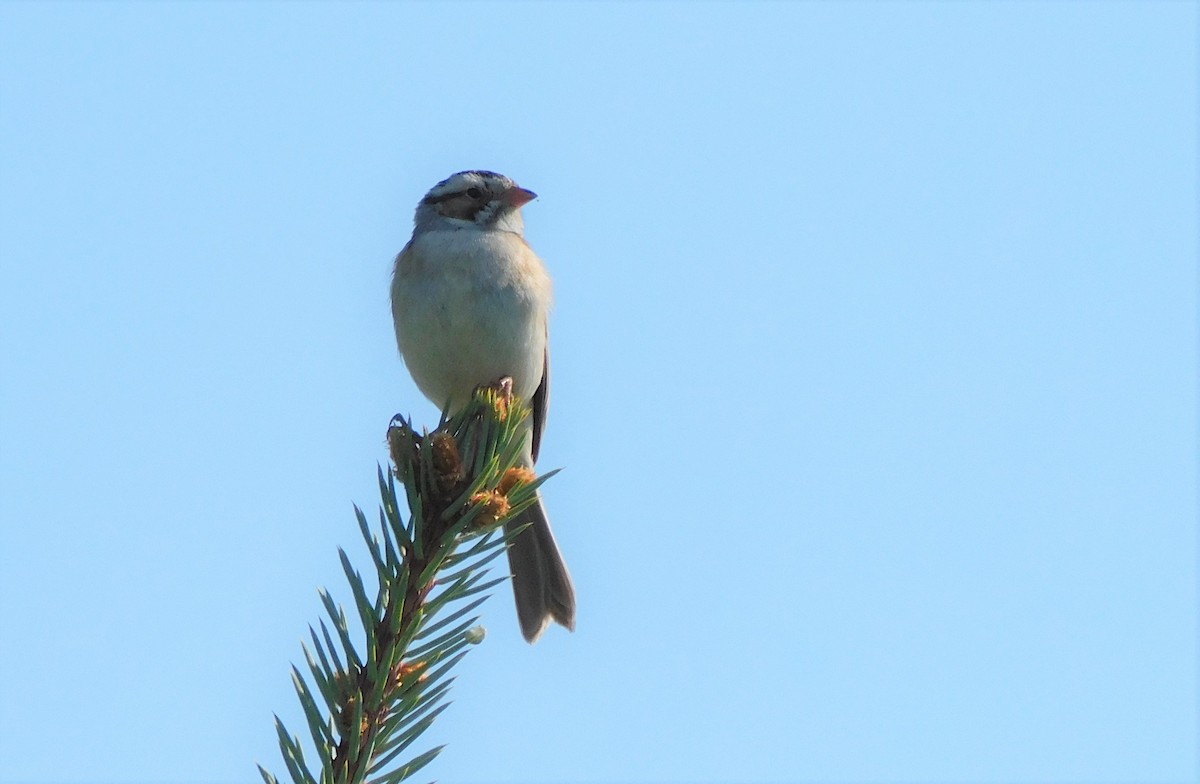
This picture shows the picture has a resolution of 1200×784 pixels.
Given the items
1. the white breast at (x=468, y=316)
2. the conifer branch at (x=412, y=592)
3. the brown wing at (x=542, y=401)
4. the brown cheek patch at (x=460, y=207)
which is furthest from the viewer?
the brown cheek patch at (x=460, y=207)

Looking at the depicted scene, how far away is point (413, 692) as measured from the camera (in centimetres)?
221

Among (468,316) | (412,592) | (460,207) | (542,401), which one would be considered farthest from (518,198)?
(412,592)

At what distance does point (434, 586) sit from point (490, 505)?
244 mm

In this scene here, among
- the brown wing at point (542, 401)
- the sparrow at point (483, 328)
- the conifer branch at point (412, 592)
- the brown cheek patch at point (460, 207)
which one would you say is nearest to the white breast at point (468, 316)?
the sparrow at point (483, 328)

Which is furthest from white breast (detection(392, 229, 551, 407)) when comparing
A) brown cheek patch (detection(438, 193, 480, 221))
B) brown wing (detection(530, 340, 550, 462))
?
brown cheek patch (detection(438, 193, 480, 221))

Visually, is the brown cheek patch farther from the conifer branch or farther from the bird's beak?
the conifer branch

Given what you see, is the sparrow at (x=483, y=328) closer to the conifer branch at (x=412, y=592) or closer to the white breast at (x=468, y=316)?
the white breast at (x=468, y=316)

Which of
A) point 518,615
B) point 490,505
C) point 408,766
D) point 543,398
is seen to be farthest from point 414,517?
point 543,398

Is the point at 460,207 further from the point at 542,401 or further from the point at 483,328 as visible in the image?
the point at 483,328

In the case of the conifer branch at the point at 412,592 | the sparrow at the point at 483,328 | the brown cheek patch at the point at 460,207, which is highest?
the brown cheek patch at the point at 460,207

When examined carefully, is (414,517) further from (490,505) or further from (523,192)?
(523,192)

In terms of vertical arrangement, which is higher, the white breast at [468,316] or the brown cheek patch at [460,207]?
the brown cheek patch at [460,207]

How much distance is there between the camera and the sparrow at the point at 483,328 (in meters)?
5.52

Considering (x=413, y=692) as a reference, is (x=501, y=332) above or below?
above
